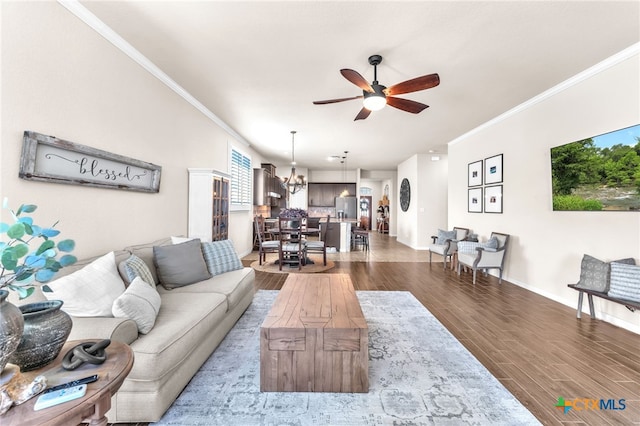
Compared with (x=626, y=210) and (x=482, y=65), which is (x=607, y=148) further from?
(x=482, y=65)

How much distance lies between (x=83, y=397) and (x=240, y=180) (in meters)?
5.50

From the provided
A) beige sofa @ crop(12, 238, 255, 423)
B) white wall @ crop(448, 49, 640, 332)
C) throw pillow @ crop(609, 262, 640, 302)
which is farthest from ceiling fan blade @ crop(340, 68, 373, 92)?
throw pillow @ crop(609, 262, 640, 302)

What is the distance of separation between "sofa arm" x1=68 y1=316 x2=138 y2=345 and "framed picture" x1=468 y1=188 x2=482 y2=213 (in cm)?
571

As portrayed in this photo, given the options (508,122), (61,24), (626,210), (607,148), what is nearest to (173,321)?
(61,24)

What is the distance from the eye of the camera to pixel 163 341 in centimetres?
154

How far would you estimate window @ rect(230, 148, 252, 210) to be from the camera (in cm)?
567

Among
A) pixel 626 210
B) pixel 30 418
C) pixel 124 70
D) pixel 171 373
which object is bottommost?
pixel 171 373

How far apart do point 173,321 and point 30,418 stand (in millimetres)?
1024

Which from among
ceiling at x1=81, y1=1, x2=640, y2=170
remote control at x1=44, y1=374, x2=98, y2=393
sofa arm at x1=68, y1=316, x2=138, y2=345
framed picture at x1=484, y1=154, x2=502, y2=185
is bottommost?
sofa arm at x1=68, y1=316, x2=138, y2=345

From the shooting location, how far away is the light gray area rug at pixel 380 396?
5.03ft

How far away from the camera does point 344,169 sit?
416 inches

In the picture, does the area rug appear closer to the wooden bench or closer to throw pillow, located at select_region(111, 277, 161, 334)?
throw pillow, located at select_region(111, 277, 161, 334)

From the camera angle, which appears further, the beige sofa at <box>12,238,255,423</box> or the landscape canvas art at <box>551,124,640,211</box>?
the landscape canvas art at <box>551,124,640,211</box>

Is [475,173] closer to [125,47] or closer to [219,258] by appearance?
[219,258]
